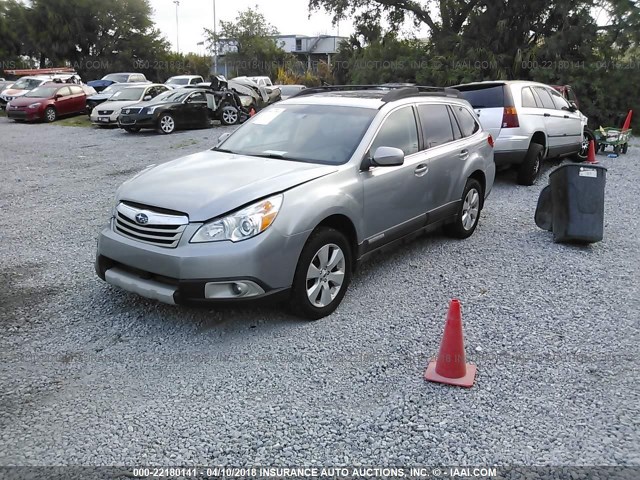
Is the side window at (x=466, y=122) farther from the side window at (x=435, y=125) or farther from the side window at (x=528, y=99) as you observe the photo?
the side window at (x=528, y=99)

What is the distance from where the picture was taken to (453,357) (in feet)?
12.1

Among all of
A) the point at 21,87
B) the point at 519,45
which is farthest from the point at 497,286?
the point at 21,87

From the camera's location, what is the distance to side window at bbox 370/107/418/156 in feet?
17.0

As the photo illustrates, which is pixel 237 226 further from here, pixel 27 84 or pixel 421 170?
pixel 27 84

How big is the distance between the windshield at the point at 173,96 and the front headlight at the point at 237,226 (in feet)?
52.4

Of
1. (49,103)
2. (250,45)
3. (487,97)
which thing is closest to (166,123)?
(49,103)

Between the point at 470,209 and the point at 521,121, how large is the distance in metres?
3.53

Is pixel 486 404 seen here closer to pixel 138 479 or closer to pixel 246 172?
pixel 138 479

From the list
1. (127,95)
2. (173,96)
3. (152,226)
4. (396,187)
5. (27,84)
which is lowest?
(152,226)

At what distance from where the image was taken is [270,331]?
14.4ft

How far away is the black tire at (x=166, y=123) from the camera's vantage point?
1814cm

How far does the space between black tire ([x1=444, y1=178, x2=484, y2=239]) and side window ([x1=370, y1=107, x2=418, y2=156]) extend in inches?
47.4

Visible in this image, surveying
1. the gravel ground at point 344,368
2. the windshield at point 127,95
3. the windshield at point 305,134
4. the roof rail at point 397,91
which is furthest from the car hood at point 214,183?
the windshield at point 127,95

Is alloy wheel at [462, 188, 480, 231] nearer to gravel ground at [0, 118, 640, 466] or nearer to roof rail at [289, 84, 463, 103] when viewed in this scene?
gravel ground at [0, 118, 640, 466]
